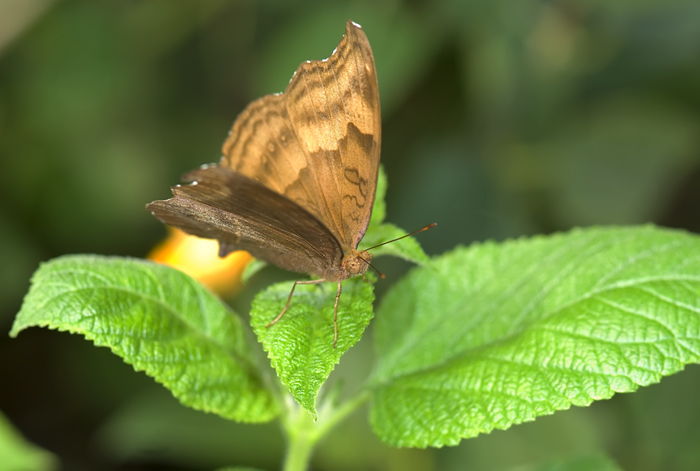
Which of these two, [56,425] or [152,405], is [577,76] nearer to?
[152,405]

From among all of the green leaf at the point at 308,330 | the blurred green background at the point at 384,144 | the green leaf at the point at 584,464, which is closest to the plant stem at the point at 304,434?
the green leaf at the point at 308,330

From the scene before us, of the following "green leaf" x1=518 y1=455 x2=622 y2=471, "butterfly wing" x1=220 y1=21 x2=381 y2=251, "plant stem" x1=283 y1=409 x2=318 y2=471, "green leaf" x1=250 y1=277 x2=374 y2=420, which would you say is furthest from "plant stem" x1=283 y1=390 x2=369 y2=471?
"green leaf" x1=518 y1=455 x2=622 y2=471

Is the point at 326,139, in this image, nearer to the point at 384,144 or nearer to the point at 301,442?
the point at 301,442

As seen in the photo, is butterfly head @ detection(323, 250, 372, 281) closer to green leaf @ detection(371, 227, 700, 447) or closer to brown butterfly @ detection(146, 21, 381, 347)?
brown butterfly @ detection(146, 21, 381, 347)

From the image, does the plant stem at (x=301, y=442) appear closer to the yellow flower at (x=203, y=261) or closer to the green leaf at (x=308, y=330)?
the green leaf at (x=308, y=330)

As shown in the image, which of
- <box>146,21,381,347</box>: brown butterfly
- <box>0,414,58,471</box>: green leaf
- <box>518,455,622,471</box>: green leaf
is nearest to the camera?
<box>146,21,381,347</box>: brown butterfly

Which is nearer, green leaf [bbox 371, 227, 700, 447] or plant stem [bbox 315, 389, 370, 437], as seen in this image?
green leaf [bbox 371, 227, 700, 447]
